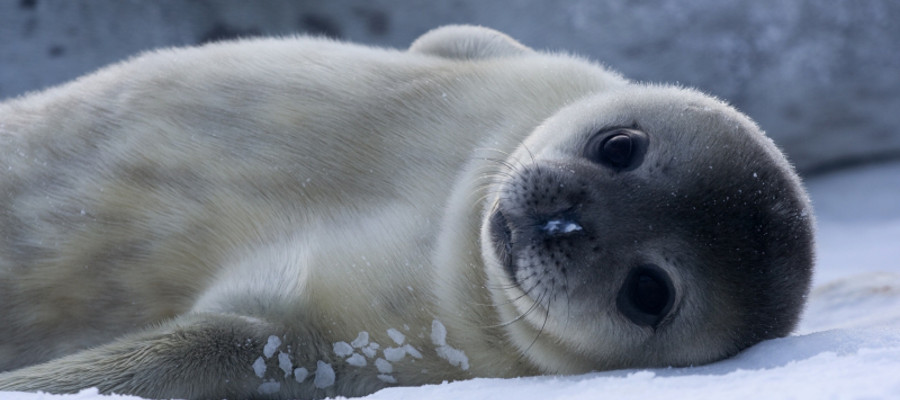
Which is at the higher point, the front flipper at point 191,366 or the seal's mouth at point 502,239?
the seal's mouth at point 502,239

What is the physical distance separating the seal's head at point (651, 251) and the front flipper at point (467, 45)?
40.7 inches

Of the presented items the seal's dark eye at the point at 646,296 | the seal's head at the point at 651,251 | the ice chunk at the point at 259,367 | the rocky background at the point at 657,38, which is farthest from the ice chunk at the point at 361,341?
the rocky background at the point at 657,38

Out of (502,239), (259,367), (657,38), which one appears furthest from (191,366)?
(657,38)

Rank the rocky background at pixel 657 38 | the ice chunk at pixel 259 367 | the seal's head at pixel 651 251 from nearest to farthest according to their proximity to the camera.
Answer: the seal's head at pixel 651 251 → the ice chunk at pixel 259 367 → the rocky background at pixel 657 38

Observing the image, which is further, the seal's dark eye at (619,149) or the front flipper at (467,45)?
the front flipper at (467,45)

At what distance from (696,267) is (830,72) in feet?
10.1

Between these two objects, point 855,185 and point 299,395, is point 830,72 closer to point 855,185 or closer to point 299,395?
point 855,185

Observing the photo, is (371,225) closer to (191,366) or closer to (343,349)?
(343,349)

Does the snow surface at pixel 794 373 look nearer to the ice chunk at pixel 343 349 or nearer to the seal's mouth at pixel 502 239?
the ice chunk at pixel 343 349

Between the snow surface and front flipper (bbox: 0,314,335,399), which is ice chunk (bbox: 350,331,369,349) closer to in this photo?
the snow surface

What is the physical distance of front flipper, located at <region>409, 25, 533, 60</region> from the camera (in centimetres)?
330

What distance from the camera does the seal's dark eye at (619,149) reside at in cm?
233

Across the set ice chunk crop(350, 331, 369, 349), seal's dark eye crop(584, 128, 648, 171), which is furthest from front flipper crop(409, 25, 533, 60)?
ice chunk crop(350, 331, 369, 349)

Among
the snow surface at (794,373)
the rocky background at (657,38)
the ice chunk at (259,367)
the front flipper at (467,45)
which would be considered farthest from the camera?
the rocky background at (657,38)
